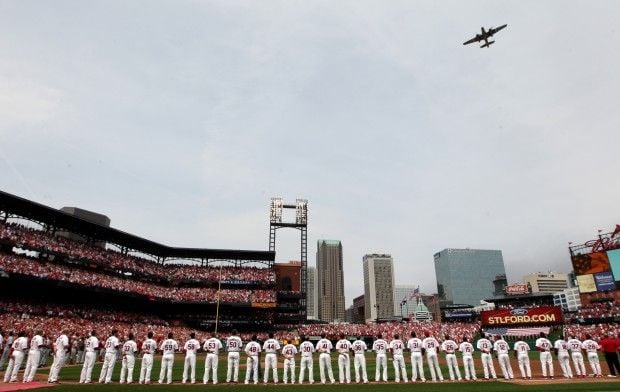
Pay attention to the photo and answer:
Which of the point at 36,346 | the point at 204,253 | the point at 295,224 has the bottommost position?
the point at 36,346

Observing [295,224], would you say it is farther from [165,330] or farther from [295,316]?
[165,330]

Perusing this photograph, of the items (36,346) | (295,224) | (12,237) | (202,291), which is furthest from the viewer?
(295,224)

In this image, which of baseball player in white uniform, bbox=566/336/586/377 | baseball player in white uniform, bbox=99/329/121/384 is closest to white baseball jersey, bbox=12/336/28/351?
baseball player in white uniform, bbox=99/329/121/384

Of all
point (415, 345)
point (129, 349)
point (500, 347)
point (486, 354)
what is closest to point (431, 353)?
point (415, 345)

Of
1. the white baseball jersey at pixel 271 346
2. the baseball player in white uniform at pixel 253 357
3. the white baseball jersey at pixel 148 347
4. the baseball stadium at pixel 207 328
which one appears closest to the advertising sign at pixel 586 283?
the baseball stadium at pixel 207 328

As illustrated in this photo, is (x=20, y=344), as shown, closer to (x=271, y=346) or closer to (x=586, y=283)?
(x=271, y=346)

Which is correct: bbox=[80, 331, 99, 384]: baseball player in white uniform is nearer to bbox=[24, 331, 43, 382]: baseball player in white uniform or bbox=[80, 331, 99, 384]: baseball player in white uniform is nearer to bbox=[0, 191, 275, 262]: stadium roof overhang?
bbox=[24, 331, 43, 382]: baseball player in white uniform

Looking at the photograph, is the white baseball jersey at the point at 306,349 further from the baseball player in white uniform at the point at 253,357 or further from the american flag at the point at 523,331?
the american flag at the point at 523,331

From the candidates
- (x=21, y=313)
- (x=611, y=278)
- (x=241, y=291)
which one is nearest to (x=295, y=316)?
(x=241, y=291)
